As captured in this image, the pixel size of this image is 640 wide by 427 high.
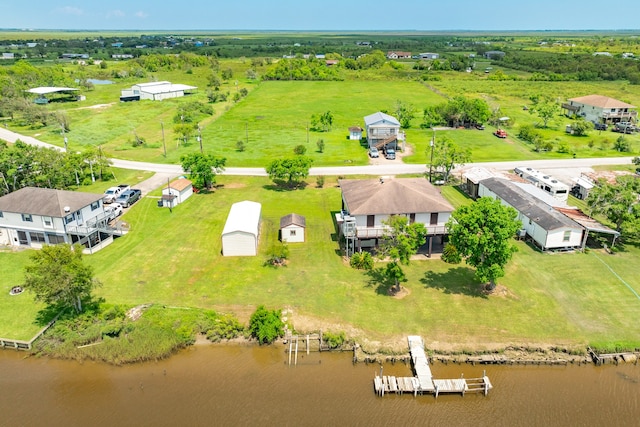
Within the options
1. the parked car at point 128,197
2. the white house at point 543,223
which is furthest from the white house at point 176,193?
the white house at point 543,223

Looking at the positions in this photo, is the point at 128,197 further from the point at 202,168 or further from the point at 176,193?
the point at 202,168

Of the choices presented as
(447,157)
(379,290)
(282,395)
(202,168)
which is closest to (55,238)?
(202,168)

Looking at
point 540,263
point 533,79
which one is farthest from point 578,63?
point 540,263

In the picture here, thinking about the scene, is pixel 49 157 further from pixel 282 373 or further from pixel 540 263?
pixel 540 263

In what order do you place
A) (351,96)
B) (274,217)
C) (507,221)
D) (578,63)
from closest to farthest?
1. (507,221)
2. (274,217)
3. (351,96)
4. (578,63)

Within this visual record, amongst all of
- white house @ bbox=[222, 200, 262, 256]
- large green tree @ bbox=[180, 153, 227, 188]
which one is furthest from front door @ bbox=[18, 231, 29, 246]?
large green tree @ bbox=[180, 153, 227, 188]
